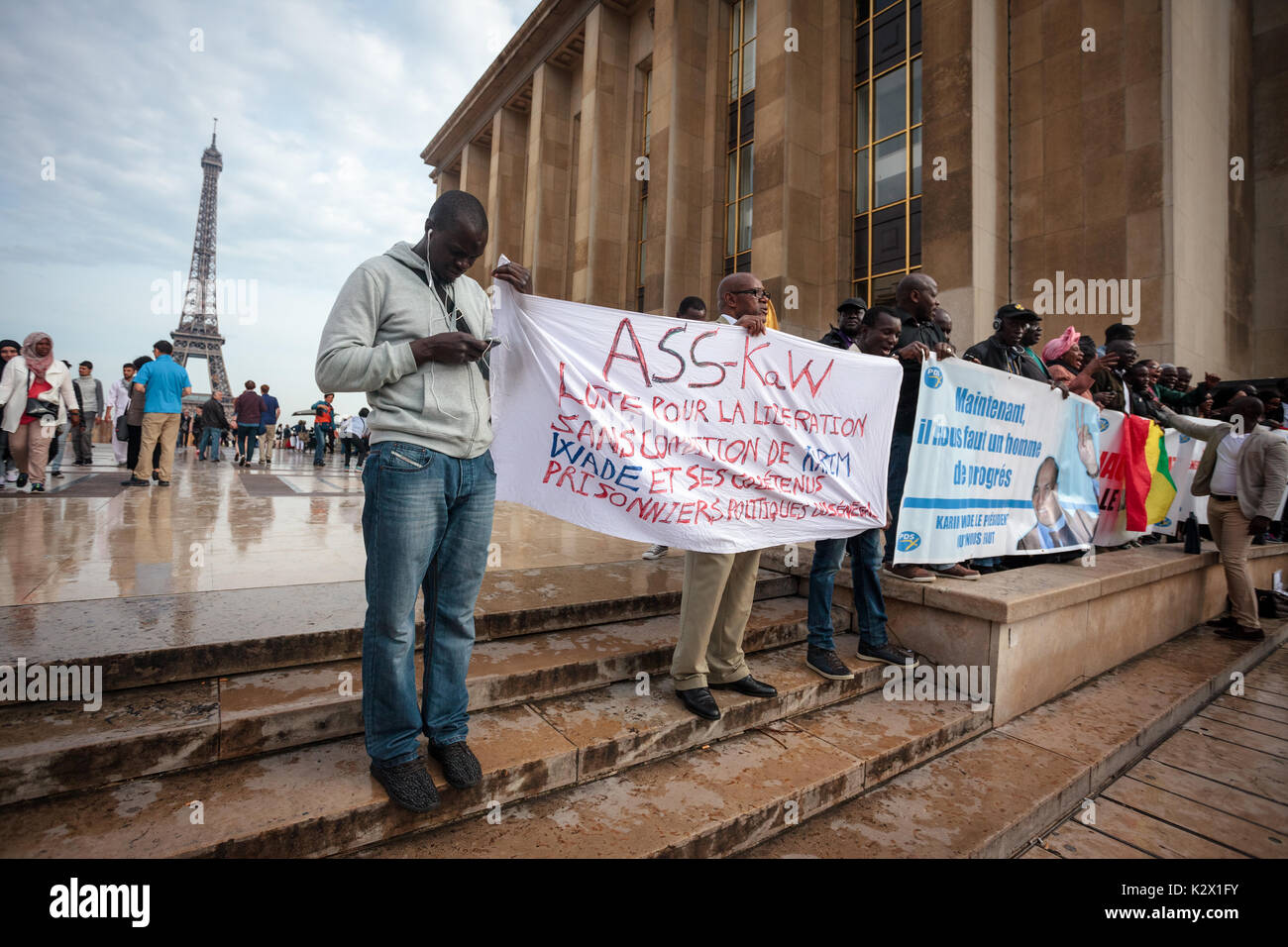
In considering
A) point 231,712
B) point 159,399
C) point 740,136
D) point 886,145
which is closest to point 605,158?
point 740,136

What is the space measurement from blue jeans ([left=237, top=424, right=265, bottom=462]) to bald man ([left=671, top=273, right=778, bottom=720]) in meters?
15.0

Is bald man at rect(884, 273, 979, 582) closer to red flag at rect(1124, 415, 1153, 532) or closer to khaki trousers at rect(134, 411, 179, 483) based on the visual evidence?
red flag at rect(1124, 415, 1153, 532)

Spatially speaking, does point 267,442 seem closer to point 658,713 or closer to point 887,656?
point 658,713

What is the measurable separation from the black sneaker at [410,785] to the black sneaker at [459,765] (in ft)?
0.24

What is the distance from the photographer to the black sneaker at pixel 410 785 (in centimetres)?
203

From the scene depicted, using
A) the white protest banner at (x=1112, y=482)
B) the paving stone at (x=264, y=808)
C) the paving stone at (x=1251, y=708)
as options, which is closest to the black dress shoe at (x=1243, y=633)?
the white protest banner at (x=1112, y=482)

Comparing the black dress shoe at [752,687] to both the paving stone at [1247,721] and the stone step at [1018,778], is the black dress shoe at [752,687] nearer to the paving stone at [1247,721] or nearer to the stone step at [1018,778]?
the stone step at [1018,778]

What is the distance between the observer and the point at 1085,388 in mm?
5203

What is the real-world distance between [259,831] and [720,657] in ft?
6.94

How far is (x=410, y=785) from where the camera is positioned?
205 cm

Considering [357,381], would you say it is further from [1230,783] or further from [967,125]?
[967,125]

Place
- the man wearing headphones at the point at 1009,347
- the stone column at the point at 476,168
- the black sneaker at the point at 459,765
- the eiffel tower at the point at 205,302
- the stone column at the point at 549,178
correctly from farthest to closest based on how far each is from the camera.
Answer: the eiffel tower at the point at 205,302 → the stone column at the point at 476,168 → the stone column at the point at 549,178 → the man wearing headphones at the point at 1009,347 → the black sneaker at the point at 459,765

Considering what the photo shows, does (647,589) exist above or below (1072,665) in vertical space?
above

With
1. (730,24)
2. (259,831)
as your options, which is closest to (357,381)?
(259,831)
